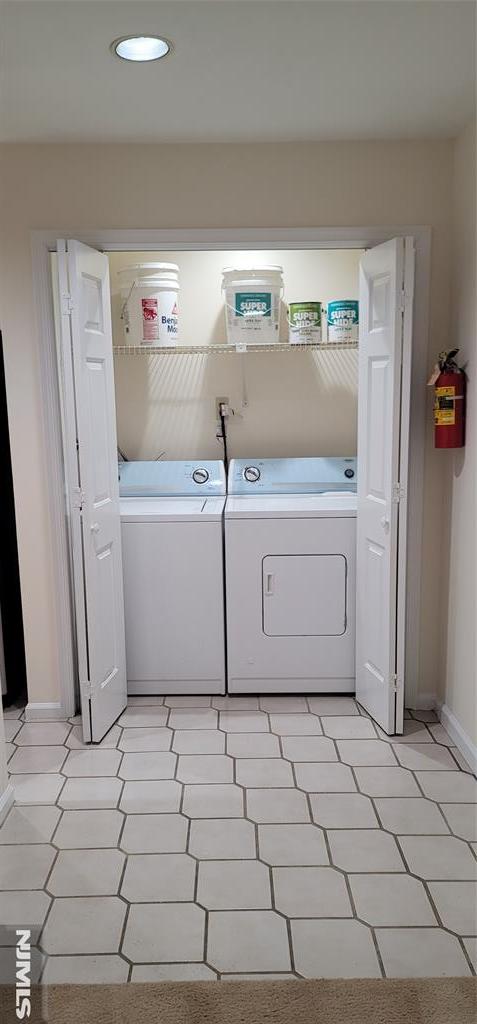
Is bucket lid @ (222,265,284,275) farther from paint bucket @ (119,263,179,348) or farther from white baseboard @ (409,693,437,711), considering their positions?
white baseboard @ (409,693,437,711)

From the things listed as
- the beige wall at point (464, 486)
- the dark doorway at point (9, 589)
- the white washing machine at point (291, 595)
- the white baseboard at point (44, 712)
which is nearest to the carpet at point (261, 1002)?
the beige wall at point (464, 486)

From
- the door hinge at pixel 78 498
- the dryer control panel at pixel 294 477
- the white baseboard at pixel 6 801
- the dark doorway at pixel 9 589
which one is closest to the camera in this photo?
the white baseboard at pixel 6 801

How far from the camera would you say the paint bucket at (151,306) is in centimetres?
354

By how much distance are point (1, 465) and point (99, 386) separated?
28.8 inches

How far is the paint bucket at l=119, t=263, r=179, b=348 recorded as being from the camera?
3.54 m

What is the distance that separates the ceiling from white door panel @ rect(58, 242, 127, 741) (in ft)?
1.62

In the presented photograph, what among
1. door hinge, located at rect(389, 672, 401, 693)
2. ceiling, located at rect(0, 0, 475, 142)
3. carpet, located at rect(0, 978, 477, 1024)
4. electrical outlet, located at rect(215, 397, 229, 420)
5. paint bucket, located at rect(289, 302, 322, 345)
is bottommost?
carpet, located at rect(0, 978, 477, 1024)

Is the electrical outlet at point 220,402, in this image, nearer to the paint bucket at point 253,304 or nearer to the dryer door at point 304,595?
the paint bucket at point 253,304

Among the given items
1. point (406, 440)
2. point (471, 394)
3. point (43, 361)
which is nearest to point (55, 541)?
point (43, 361)

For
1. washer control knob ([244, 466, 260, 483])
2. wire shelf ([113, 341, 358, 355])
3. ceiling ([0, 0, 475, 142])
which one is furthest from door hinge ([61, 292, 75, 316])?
washer control knob ([244, 466, 260, 483])

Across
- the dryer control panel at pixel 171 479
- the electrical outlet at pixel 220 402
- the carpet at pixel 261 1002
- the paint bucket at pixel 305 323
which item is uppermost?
the paint bucket at pixel 305 323

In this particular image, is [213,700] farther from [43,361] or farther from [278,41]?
[278,41]

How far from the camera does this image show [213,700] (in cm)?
351

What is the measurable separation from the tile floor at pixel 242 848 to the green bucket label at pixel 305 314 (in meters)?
1.74
